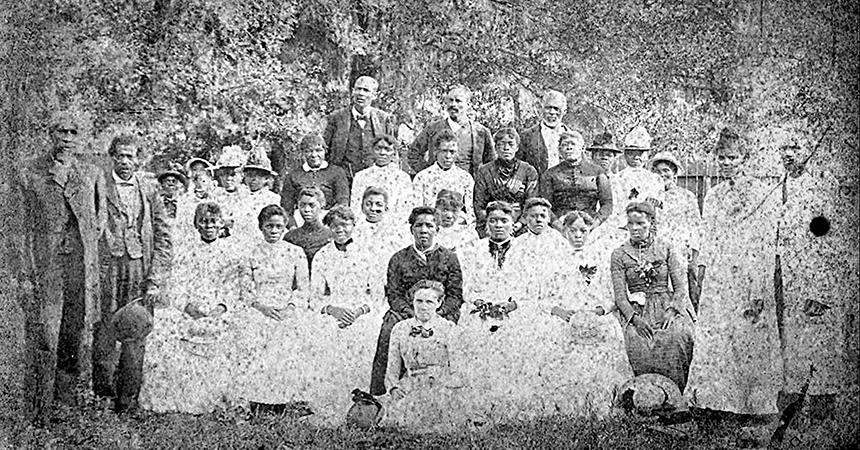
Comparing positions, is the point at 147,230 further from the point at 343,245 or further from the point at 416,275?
the point at 416,275

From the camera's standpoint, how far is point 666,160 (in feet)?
19.3

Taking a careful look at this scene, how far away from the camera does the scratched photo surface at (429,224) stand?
5.48 meters

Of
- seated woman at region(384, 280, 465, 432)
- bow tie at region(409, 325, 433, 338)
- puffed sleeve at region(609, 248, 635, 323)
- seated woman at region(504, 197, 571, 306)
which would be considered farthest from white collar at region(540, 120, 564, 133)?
bow tie at region(409, 325, 433, 338)

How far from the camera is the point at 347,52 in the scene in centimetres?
572

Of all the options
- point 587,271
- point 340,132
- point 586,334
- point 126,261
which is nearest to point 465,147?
point 340,132

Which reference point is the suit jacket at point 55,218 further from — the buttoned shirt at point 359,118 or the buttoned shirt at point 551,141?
the buttoned shirt at point 551,141

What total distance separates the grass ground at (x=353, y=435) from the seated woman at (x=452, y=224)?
118 centimetres

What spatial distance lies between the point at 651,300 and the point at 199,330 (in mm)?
2811

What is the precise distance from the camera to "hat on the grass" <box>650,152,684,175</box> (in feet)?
19.3

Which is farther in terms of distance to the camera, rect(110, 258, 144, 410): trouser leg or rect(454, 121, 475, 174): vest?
rect(454, 121, 475, 174): vest

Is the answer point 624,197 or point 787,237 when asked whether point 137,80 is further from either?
point 787,237

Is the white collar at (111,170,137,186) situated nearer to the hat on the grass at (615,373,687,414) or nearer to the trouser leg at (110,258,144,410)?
the trouser leg at (110,258,144,410)

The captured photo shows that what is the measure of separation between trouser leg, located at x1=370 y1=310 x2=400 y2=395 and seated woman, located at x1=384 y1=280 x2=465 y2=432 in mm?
48

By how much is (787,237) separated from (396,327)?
8.53 ft
